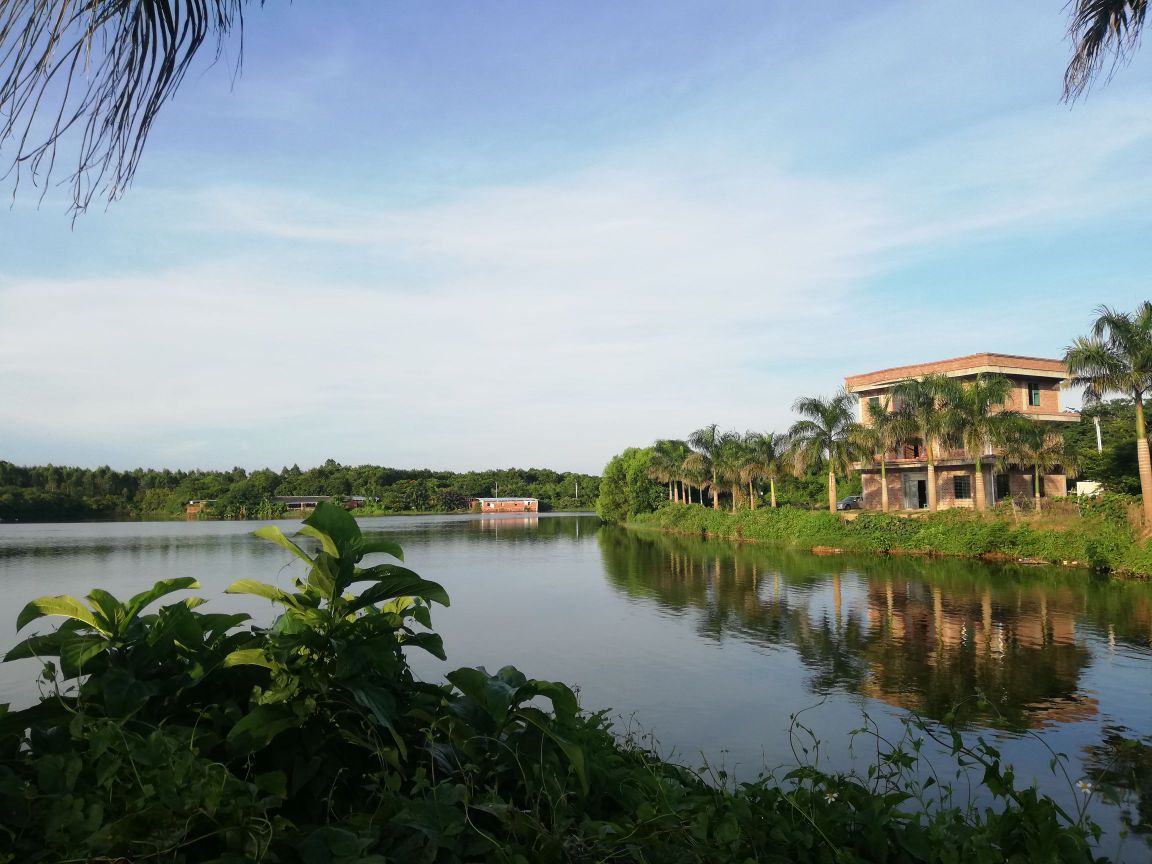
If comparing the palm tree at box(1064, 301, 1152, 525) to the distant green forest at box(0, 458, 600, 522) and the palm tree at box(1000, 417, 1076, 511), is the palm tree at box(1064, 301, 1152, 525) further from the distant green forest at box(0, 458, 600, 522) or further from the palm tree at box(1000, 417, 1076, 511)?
the distant green forest at box(0, 458, 600, 522)

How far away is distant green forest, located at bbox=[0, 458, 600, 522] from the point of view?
87750 mm

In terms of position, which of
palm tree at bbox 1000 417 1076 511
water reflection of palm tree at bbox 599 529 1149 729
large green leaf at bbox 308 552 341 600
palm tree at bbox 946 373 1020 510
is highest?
palm tree at bbox 946 373 1020 510

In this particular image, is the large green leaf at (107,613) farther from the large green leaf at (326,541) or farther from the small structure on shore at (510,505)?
the small structure on shore at (510,505)

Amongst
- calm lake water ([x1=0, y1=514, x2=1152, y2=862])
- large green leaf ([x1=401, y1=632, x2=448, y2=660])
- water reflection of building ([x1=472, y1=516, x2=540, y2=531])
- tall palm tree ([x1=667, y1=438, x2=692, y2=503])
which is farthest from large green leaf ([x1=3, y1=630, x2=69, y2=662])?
water reflection of building ([x1=472, y1=516, x2=540, y2=531])

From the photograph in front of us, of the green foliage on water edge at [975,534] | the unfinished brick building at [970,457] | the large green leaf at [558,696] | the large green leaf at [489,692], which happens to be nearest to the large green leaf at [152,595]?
the large green leaf at [489,692]

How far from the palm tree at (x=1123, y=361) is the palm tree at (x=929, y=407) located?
6.49 metres

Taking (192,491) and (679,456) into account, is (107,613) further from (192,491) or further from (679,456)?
(192,491)

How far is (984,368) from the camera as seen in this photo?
36.5 metres

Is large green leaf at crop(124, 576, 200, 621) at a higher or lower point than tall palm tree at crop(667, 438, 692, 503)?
lower

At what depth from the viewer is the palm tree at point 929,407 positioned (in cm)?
3036

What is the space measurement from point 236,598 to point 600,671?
11.7 meters

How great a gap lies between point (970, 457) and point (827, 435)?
6866 mm

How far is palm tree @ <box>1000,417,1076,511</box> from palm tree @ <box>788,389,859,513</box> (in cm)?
611

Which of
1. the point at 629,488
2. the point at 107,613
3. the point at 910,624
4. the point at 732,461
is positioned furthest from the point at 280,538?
the point at 629,488
